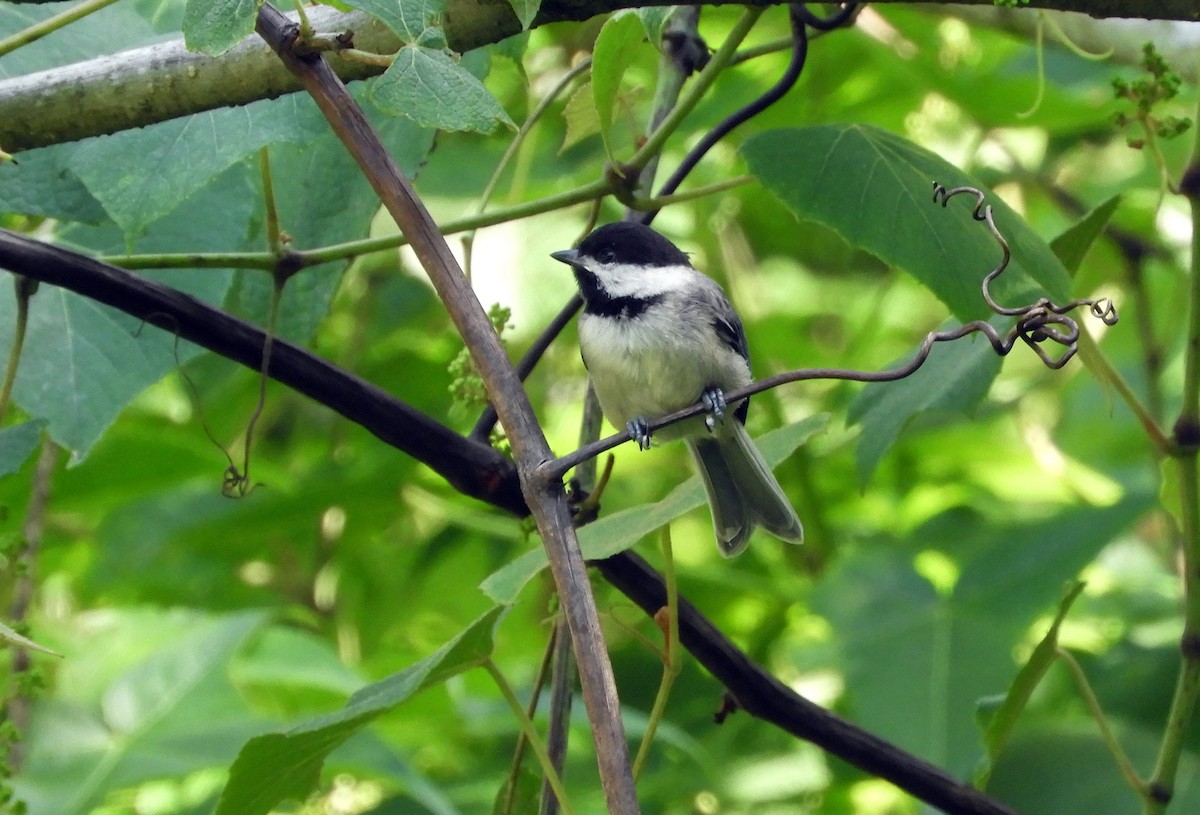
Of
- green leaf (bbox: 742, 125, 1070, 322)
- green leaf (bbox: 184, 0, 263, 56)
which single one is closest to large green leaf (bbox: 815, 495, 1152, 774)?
green leaf (bbox: 742, 125, 1070, 322)

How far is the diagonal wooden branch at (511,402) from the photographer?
0.94 meters

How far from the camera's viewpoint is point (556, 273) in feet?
12.8

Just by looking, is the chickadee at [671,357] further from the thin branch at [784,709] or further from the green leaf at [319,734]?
the green leaf at [319,734]

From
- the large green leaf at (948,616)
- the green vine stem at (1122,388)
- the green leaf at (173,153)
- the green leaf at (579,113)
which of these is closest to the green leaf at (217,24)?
the green leaf at (173,153)

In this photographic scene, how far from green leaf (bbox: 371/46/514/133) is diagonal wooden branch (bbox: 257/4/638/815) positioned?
0.15 ft

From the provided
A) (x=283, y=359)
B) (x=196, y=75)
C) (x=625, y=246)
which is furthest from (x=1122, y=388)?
Result: (x=196, y=75)

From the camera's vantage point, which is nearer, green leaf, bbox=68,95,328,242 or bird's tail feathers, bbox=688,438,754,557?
green leaf, bbox=68,95,328,242

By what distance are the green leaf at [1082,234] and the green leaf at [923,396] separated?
187 mm

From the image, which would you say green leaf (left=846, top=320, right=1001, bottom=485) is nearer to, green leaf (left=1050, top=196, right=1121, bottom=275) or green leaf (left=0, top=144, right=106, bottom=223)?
green leaf (left=1050, top=196, right=1121, bottom=275)

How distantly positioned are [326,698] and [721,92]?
1669 millimetres

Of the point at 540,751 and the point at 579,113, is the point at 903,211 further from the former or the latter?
the point at 540,751

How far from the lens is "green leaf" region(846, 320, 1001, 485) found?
79.2 inches

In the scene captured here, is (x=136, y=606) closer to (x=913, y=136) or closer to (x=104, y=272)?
(x=104, y=272)

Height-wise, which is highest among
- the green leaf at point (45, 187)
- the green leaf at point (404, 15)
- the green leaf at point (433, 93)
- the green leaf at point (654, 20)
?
the green leaf at point (654, 20)
